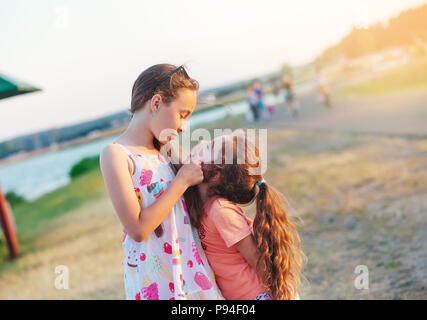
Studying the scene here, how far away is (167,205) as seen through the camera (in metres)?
1.57

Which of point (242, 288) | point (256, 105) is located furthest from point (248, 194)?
point (256, 105)

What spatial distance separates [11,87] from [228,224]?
2172 mm

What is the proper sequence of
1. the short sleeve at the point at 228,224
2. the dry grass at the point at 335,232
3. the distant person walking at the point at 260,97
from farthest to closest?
the distant person walking at the point at 260,97 → the dry grass at the point at 335,232 → the short sleeve at the point at 228,224

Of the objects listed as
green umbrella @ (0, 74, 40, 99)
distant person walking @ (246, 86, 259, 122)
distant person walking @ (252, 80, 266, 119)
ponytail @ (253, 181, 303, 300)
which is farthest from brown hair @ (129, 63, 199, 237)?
distant person walking @ (246, 86, 259, 122)

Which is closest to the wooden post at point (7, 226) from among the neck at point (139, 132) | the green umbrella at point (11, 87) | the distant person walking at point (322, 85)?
the green umbrella at point (11, 87)

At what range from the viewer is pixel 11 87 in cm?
309

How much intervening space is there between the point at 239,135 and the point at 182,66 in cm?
41

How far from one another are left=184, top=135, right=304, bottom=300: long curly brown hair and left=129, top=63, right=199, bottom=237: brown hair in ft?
1.08

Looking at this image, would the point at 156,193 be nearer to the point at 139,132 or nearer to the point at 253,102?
the point at 139,132

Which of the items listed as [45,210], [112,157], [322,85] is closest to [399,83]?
[322,85]

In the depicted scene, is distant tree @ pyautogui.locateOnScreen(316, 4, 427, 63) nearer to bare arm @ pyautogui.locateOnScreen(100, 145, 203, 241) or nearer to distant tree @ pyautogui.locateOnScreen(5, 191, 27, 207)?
distant tree @ pyautogui.locateOnScreen(5, 191, 27, 207)

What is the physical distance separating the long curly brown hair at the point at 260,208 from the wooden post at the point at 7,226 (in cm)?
586

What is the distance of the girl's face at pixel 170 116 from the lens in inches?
66.8

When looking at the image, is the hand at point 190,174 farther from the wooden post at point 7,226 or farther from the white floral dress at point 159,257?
the wooden post at point 7,226
